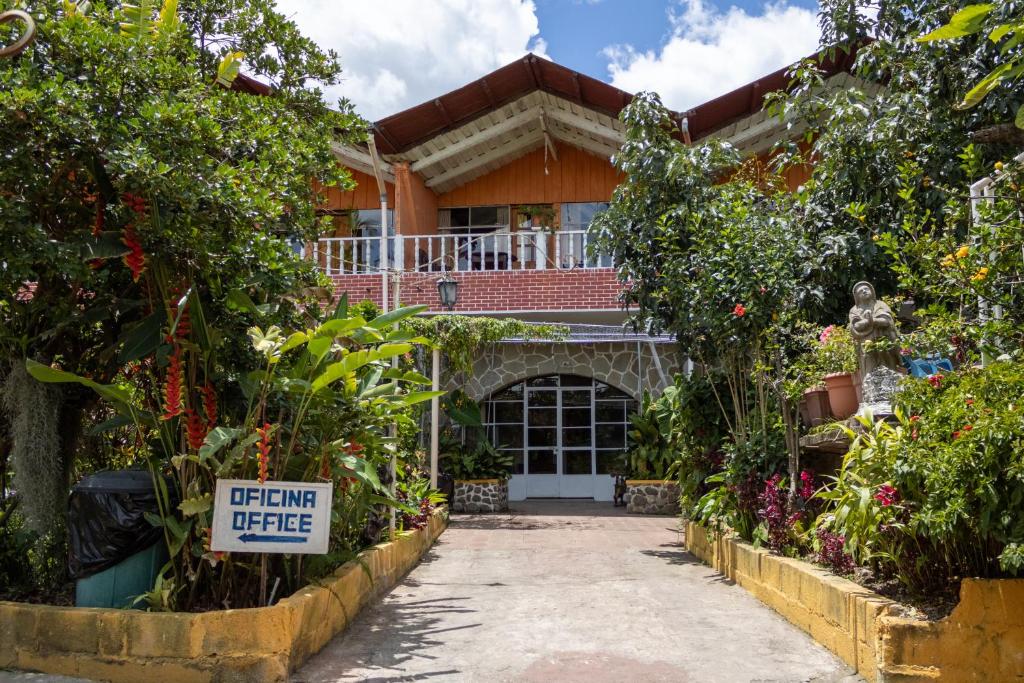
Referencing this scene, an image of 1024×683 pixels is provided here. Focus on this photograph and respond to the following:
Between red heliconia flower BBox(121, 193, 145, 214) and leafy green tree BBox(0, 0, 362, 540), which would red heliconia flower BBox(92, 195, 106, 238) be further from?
red heliconia flower BBox(121, 193, 145, 214)

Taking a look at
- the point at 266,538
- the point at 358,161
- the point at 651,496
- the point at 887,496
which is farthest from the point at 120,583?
the point at 358,161

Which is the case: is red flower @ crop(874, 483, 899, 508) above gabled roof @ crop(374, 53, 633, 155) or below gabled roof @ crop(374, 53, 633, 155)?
below

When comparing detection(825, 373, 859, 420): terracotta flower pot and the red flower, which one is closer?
the red flower

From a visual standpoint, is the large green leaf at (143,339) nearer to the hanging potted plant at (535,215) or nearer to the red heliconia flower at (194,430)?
the red heliconia flower at (194,430)

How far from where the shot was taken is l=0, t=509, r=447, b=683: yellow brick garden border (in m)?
4.57

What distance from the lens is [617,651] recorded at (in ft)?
17.8

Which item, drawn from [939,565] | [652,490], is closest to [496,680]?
[939,565]

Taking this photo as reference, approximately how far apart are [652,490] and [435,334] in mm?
4586

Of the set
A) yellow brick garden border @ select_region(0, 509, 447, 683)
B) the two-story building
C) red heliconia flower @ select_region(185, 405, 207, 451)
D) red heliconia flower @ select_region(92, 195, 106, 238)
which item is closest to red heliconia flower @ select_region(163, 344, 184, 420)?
red heliconia flower @ select_region(185, 405, 207, 451)

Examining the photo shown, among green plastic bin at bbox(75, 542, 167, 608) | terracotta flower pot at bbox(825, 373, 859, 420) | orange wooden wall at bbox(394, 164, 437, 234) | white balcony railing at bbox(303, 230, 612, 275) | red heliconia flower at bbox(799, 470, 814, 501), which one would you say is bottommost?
green plastic bin at bbox(75, 542, 167, 608)

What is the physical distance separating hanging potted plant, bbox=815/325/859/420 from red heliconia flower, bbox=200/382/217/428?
4.19 m

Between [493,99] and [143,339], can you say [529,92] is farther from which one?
[143,339]

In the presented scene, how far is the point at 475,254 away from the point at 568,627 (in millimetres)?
10424

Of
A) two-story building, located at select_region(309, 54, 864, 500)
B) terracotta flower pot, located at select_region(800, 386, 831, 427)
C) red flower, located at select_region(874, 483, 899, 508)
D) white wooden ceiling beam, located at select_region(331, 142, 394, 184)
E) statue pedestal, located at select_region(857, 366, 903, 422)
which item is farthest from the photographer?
white wooden ceiling beam, located at select_region(331, 142, 394, 184)
